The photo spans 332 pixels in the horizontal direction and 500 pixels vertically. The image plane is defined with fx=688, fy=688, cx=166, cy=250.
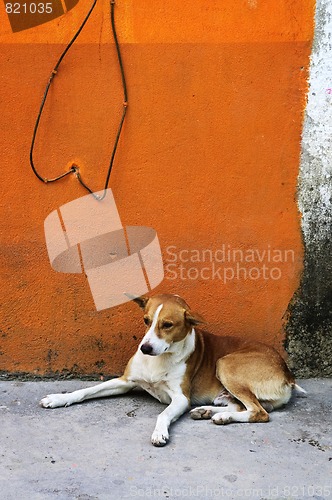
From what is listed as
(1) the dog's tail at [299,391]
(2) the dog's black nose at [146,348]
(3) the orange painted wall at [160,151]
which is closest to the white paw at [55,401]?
(3) the orange painted wall at [160,151]

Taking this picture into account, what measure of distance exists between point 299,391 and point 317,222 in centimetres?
114

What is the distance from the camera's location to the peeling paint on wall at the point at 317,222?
454 cm

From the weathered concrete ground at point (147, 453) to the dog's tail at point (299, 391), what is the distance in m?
0.06

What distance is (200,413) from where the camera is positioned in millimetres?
4270

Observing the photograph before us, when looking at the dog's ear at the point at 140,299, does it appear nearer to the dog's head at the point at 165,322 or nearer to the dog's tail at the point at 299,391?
the dog's head at the point at 165,322

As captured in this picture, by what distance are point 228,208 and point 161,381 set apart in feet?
4.07

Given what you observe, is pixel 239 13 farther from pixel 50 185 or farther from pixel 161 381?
pixel 161 381

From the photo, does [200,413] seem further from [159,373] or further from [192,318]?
[192,318]

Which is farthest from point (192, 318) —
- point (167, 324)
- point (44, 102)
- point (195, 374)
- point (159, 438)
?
point (44, 102)

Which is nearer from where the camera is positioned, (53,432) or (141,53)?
(53,432)

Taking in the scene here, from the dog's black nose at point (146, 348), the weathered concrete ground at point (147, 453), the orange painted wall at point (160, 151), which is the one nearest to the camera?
the weathered concrete ground at point (147, 453)

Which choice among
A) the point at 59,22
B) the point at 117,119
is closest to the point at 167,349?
the point at 117,119

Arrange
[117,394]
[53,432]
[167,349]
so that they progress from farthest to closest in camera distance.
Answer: [117,394], [167,349], [53,432]

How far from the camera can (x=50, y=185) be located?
4586 millimetres
